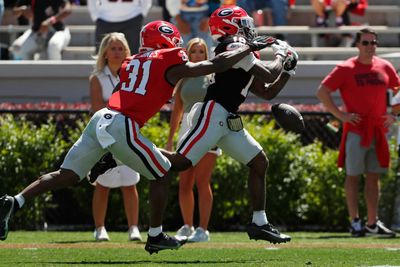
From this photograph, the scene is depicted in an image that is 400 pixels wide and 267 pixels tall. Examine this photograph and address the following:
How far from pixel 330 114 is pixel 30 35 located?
514 cm

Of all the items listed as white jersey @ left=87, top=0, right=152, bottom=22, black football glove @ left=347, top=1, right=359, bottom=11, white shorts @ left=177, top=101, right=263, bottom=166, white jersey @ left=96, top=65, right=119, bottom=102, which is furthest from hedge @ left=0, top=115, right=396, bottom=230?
black football glove @ left=347, top=1, right=359, bottom=11

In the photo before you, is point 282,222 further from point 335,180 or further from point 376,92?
point 376,92

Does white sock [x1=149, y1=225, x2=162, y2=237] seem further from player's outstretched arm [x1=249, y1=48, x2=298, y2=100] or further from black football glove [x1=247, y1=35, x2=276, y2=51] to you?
black football glove [x1=247, y1=35, x2=276, y2=51]

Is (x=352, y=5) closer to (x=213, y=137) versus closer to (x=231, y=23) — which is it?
(x=231, y=23)

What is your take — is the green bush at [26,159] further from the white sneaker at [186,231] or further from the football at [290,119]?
the football at [290,119]

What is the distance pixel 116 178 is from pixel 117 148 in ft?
8.05

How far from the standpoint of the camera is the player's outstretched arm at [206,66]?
884cm

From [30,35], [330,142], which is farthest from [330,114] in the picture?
[30,35]

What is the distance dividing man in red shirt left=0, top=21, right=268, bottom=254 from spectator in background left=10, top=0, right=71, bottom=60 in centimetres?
741

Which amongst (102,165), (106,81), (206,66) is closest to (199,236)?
(106,81)

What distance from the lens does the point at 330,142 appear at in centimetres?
1356

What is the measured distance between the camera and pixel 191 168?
11188 mm

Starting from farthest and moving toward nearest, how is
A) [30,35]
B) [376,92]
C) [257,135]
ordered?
1. [30,35]
2. [257,135]
3. [376,92]

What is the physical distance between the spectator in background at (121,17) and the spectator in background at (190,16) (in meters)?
0.53
